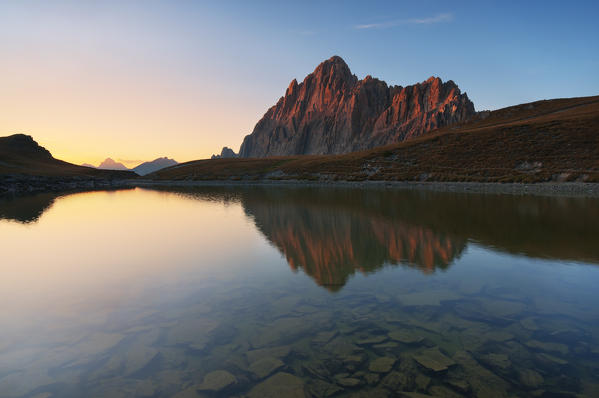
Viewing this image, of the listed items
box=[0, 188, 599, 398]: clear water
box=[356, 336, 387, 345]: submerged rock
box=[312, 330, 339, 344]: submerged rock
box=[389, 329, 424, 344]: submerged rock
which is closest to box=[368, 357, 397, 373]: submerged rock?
box=[0, 188, 599, 398]: clear water

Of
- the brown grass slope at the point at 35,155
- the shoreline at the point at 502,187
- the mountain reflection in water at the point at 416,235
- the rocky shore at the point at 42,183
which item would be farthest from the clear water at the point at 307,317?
the brown grass slope at the point at 35,155

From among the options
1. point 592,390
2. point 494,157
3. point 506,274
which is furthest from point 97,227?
point 494,157

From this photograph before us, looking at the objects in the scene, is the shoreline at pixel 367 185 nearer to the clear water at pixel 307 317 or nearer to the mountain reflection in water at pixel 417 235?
the mountain reflection in water at pixel 417 235

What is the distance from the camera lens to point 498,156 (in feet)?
245

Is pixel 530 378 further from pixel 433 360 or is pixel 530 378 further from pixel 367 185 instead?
pixel 367 185

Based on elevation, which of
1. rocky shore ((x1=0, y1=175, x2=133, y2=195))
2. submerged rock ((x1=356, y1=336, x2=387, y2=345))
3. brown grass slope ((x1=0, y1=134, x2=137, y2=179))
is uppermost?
brown grass slope ((x1=0, y1=134, x2=137, y2=179))

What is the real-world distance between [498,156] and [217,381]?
83702 mm

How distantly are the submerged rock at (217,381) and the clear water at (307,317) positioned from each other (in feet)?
0.10

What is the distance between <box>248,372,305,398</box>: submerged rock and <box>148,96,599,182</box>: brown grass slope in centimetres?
6594

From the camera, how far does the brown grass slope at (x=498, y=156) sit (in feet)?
209

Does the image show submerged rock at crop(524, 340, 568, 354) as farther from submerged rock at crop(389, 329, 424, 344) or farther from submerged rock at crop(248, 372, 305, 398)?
submerged rock at crop(248, 372, 305, 398)

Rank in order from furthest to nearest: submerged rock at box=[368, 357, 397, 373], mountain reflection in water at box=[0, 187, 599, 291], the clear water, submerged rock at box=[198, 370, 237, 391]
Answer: mountain reflection in water at box=[0, 187, 599, 291], submerged rock at box=[368, 357, 397, 373], the clear water, submerged rock at box=[198, 370, 237, 391]

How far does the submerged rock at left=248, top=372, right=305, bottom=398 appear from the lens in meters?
6.48

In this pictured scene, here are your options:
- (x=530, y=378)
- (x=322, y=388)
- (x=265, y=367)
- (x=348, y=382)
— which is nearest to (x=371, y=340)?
(x=348, y=382)
